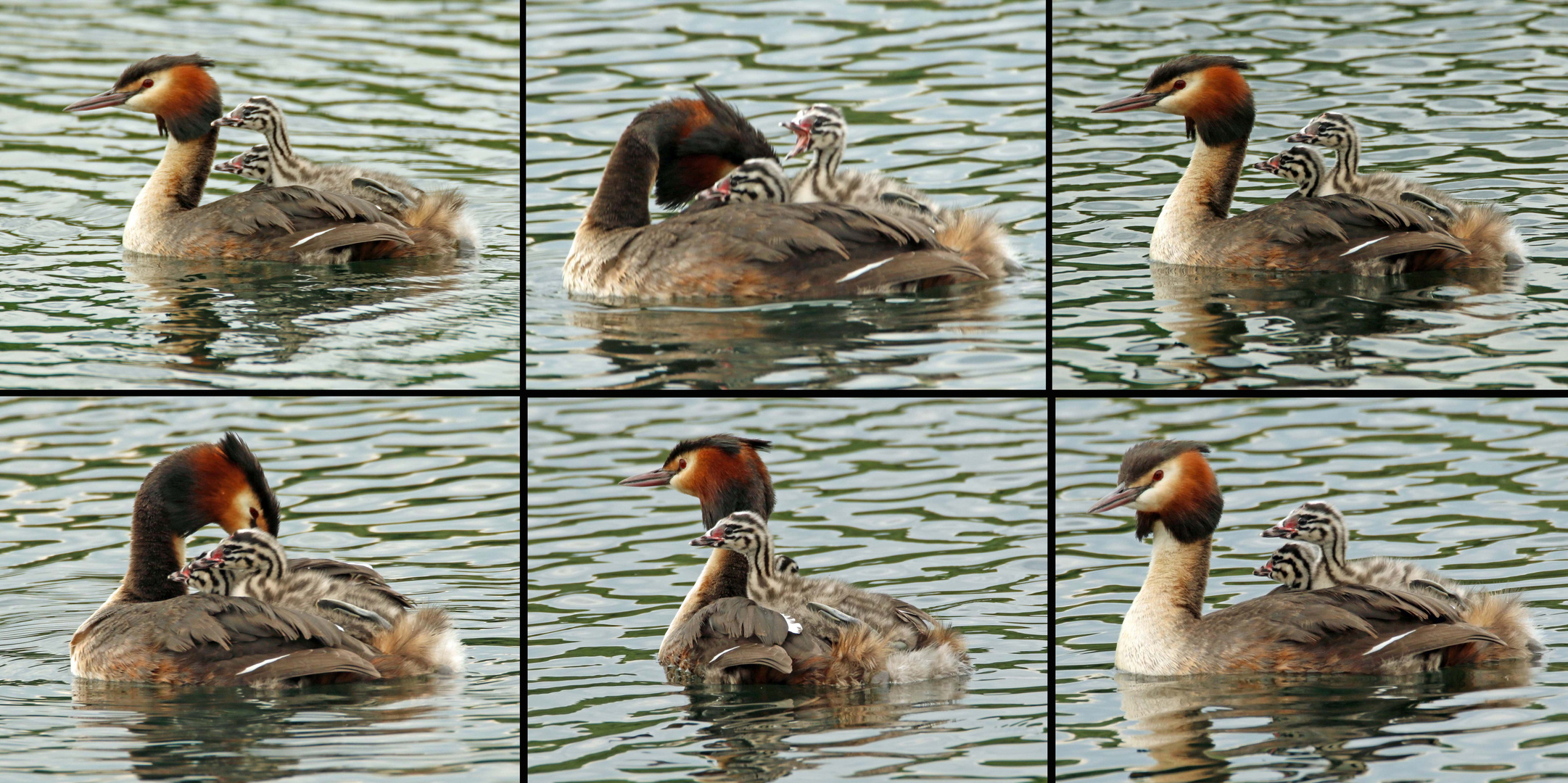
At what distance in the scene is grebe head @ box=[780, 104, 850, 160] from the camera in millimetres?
10656

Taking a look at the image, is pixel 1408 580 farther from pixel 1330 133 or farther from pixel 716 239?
pixel 716 239

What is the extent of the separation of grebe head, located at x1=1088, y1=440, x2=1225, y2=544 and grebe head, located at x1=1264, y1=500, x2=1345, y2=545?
12.7 inches

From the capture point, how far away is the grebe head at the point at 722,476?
998 cm

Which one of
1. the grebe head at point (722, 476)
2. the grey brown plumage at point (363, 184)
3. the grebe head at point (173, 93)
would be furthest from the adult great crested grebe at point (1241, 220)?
the grebe head at point (173, 93)

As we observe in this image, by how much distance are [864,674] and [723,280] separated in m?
2.20

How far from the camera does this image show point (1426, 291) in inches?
395

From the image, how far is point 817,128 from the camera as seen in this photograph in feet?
35.0

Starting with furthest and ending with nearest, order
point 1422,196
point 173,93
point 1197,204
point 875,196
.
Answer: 1. point 173,93
2. point 1197,204
3. point 875,196
4. point 1422,196

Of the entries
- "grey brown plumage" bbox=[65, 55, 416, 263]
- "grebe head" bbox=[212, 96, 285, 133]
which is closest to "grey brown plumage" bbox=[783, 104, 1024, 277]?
"grey brown plumage" bbox=[65, 55, 416, 263]

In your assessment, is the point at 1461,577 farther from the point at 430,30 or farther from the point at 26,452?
the point at 430,30

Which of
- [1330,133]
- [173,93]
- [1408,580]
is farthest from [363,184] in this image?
[1408,580]

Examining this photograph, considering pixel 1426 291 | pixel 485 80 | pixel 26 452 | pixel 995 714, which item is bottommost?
pixel 995 714

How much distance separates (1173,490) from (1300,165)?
6.43ft

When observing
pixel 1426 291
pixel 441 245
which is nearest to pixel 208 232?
pixel 441 245
